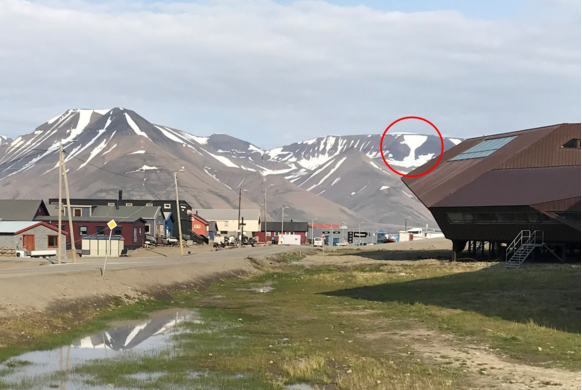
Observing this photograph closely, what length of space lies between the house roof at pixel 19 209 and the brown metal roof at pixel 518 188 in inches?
2369

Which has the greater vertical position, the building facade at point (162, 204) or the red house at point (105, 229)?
the building facade at point (162, 204)

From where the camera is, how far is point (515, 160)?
3049 inches

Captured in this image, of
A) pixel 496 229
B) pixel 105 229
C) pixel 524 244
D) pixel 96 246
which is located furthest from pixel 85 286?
pixel 105 229

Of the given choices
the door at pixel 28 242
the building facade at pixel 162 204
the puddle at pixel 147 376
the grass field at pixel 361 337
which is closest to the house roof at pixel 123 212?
the building facade at pixel 162 204

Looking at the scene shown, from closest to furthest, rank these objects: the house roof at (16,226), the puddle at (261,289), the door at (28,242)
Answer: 1. the puddle at (261,289)
2. the house roof at (16,226)
3. the door at (28,242)

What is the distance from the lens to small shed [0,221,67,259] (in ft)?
253

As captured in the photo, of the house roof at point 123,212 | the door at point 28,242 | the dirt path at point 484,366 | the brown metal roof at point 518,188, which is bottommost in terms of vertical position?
the dirt path at point 484,366

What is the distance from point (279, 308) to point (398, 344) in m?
13.5

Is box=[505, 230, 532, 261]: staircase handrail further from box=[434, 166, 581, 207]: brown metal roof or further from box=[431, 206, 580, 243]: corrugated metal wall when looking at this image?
box=[434, 166, 581, 207]: brown metal roof

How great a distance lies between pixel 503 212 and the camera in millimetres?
71375

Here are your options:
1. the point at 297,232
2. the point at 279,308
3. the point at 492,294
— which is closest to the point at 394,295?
the point at 492,294

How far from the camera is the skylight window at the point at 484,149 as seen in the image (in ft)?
276

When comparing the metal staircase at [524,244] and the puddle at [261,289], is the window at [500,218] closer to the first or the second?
the metal staircase at [524,244]

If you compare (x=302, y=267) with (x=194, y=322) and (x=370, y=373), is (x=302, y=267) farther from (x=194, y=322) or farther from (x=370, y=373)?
(x=370, y=373)
